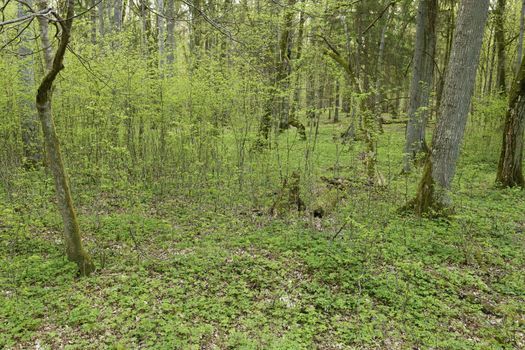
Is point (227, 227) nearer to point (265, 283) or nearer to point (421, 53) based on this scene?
point (265, 283)

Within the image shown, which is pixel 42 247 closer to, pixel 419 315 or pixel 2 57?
pixel 2 57

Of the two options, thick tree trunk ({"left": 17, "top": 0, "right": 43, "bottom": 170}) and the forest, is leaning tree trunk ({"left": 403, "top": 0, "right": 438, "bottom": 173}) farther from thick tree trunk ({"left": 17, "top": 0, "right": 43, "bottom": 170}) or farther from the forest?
thick tree trunk ({"left": 17, "top": 0, "right": 43, "bottom": 170})

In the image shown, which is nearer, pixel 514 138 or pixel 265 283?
pixel 265 283

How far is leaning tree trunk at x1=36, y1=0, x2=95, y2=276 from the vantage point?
11.6 ft

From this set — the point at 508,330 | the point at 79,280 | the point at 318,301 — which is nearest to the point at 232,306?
the point at 318,301

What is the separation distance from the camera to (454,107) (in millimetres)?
5668

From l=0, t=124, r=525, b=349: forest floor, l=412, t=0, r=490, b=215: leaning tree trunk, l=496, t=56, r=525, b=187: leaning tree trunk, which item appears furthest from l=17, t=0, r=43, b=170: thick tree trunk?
l=496, t=56, r=525, b=187: leaning tree trunk

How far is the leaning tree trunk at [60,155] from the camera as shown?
3533 mm

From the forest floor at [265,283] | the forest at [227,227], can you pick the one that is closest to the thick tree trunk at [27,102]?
the forest at [227,227]

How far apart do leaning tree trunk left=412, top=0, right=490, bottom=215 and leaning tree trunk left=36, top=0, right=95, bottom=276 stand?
5.17m

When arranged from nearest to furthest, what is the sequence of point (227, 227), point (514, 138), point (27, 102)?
point (227, 227)
point (27, 102)
point (514, 138)

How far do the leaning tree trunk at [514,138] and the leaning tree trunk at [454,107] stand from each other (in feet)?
9.29

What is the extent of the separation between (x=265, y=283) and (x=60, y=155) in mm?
2761

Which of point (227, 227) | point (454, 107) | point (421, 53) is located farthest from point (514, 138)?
point (227, 227)
